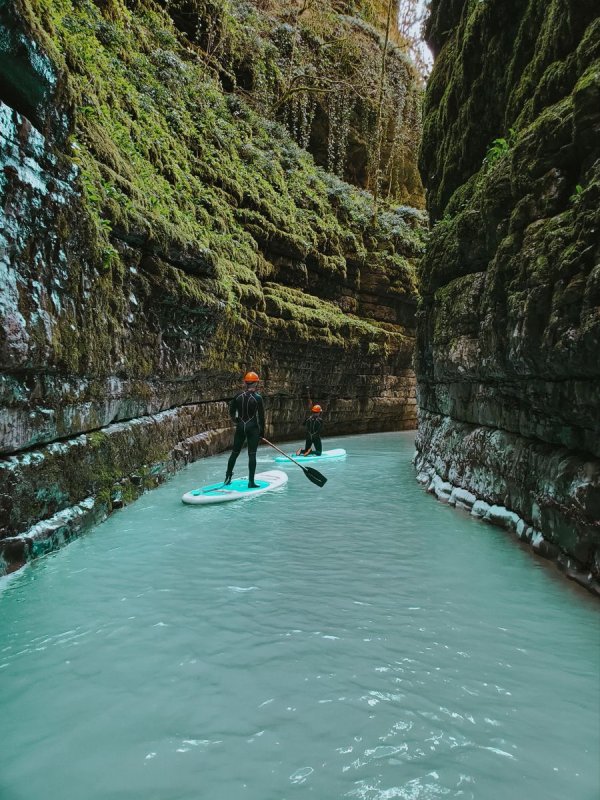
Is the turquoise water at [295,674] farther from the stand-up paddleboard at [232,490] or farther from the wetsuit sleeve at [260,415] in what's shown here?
the wetsuit sleeve at [260,415]

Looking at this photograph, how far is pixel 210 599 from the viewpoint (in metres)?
4.00

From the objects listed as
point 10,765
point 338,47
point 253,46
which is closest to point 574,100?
point 10,765

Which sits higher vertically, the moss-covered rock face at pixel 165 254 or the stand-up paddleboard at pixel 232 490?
Answer: the moss-covered rock face at pixel 165 254

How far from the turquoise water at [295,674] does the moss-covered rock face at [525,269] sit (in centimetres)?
113

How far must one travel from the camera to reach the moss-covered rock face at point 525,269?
421 centimetres

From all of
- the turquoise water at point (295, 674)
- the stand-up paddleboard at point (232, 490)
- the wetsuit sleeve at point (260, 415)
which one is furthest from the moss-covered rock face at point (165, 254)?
the wetsuit sleeve at point (260, 415)

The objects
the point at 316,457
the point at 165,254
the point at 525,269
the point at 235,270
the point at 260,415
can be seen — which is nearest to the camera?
the point at 525,269

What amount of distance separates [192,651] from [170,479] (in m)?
6.72

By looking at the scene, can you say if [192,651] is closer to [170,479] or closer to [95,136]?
[170,479]

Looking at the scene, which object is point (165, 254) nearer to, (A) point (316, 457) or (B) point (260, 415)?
(B) point (260, 415)

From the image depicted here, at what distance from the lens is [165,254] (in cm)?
905

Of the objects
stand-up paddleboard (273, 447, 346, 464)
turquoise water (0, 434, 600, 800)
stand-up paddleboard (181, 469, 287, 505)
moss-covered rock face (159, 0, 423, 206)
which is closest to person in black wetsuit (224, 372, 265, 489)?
stand-up paddleboard (181, 469, 287, 505)

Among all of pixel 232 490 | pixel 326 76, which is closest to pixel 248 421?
pixel 232 490

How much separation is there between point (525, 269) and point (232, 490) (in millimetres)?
5206
